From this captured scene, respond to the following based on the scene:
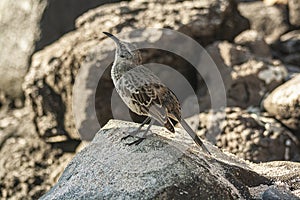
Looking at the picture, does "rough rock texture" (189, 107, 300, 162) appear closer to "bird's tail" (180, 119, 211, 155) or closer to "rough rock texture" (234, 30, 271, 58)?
"rough rock texture" (234, 30, 271, 58)

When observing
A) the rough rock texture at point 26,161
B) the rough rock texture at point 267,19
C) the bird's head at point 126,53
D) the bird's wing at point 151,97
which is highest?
the bird's head at point 126,53

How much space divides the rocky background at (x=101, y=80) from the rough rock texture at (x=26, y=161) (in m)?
0.02

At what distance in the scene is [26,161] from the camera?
9.70 m

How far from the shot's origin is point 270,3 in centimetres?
1265

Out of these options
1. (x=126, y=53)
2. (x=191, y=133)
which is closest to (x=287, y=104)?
(x=191, y=133)

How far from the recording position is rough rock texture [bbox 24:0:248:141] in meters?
9.12

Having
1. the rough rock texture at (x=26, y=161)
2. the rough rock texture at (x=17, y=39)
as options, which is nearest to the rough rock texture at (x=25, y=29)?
the rough rock texture at (x=17, y=39)

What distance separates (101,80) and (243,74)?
215cm

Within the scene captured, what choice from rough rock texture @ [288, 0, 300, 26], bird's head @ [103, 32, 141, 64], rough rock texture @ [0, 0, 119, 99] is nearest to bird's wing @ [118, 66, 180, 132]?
bird's head @ [103, 32, 141, 64]

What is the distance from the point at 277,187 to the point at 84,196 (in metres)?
1.68

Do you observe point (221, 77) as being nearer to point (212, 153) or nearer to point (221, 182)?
point (212, 153)

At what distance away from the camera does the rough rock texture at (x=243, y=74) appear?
9547 mm

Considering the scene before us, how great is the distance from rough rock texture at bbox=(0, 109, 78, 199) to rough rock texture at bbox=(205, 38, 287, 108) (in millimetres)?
2566

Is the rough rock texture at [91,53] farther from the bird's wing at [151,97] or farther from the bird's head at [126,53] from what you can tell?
the bird's wing at [151,97]
